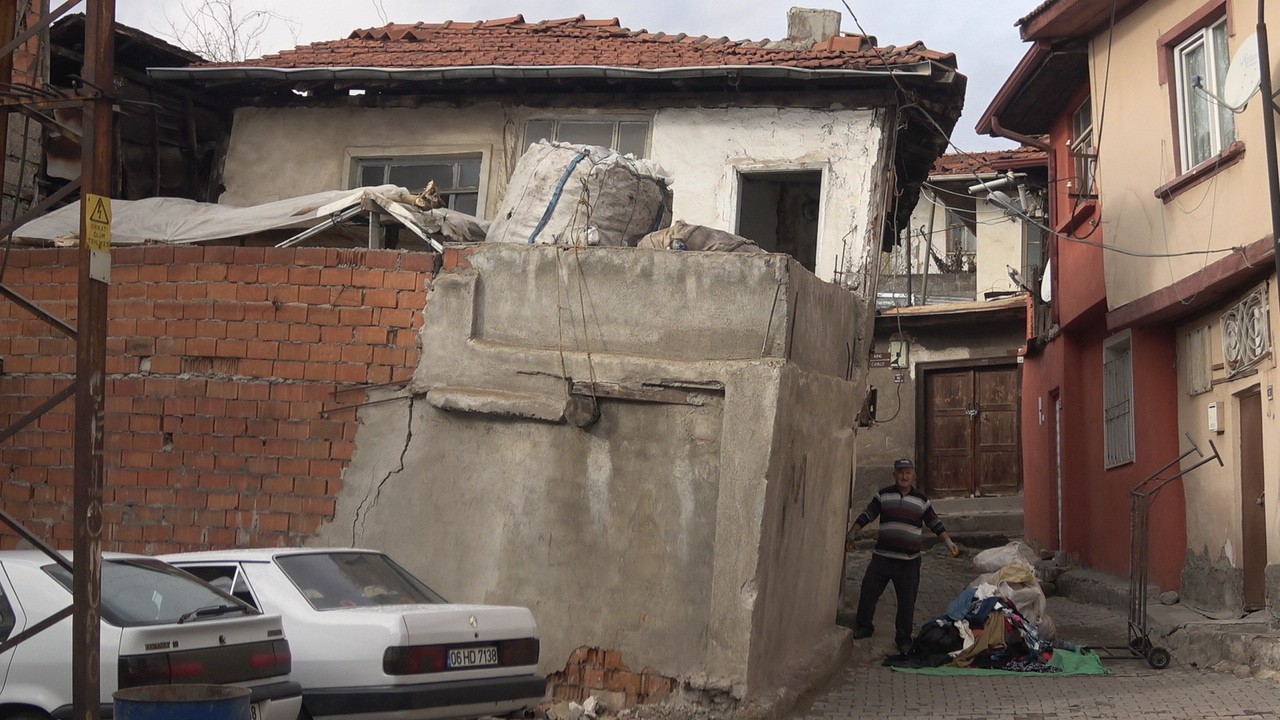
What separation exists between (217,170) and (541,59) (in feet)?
11.5

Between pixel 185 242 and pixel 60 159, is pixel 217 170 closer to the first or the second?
pixel 60 159

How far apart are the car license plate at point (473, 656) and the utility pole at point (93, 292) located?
6.17 feet

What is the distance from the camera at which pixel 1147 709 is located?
844 cm

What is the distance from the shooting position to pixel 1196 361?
12.4 metres

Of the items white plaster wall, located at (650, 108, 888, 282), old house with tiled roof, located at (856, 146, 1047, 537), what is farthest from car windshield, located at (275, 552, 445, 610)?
old house with tiled roof, located at (856, 146, 1047, 537)

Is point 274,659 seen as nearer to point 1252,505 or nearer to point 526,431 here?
point 526,431

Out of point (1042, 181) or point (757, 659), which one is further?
point (1042, 181)

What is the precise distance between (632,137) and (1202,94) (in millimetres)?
5073

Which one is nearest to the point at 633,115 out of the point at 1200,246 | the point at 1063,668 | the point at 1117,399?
the point at 1200,246

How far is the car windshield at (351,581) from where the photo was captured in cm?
714

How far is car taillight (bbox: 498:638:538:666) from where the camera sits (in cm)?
720

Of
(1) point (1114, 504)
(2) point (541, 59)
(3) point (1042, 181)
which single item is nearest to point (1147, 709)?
(1) point (1114, 504)

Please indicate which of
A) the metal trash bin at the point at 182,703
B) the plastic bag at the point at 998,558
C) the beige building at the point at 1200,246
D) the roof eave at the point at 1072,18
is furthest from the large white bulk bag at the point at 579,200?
the plastic bag at the point at 998,558

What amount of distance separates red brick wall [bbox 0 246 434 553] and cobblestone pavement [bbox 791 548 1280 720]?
3.68m
